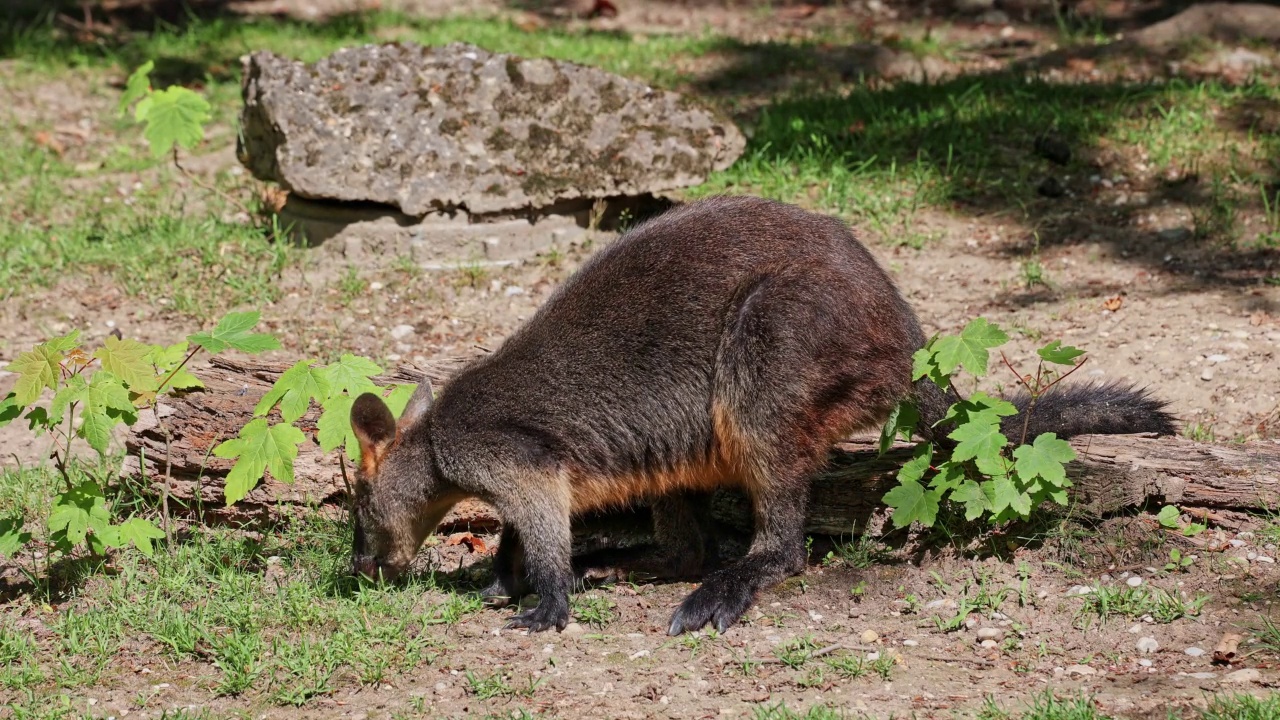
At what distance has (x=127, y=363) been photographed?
4574 mm

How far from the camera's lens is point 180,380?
189 inches

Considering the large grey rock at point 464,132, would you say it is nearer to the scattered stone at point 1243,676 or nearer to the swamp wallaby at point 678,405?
the swamp wallaby at point 678,405

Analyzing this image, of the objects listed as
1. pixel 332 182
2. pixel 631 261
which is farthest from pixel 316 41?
pixel 631 261

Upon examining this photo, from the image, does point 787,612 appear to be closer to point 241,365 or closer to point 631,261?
point 631,261

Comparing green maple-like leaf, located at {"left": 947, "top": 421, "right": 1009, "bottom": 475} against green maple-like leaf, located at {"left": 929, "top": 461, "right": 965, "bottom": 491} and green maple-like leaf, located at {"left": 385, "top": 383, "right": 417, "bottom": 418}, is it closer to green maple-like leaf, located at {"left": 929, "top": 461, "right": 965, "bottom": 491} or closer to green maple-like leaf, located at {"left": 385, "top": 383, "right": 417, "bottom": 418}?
green maple-like leaf, located at {"left": 929, "top": 461, "right": 965, "bottom": 491}

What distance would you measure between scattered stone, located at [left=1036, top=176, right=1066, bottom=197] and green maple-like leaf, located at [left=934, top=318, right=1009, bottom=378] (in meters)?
3.48

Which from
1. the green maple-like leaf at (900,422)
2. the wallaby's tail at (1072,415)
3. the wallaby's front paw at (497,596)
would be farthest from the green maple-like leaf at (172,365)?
the wallaby's tail at (1072,415)

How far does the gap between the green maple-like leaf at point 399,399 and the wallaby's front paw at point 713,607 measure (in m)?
1.30

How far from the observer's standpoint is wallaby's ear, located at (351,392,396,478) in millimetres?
4609

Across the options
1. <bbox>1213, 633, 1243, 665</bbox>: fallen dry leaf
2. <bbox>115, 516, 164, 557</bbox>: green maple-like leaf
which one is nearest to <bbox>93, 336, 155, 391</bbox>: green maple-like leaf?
<bbox>115, 516, 164, 557</bbox>: green maple-like leaf

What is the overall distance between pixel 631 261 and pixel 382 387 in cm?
123

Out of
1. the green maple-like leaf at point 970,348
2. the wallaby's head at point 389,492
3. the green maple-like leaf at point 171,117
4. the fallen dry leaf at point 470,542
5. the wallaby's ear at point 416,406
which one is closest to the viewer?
the green maple-like leaf at point 970,348

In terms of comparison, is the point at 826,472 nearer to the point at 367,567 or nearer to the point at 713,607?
the point at 713,607

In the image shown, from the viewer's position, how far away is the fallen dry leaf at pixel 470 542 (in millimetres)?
5355
